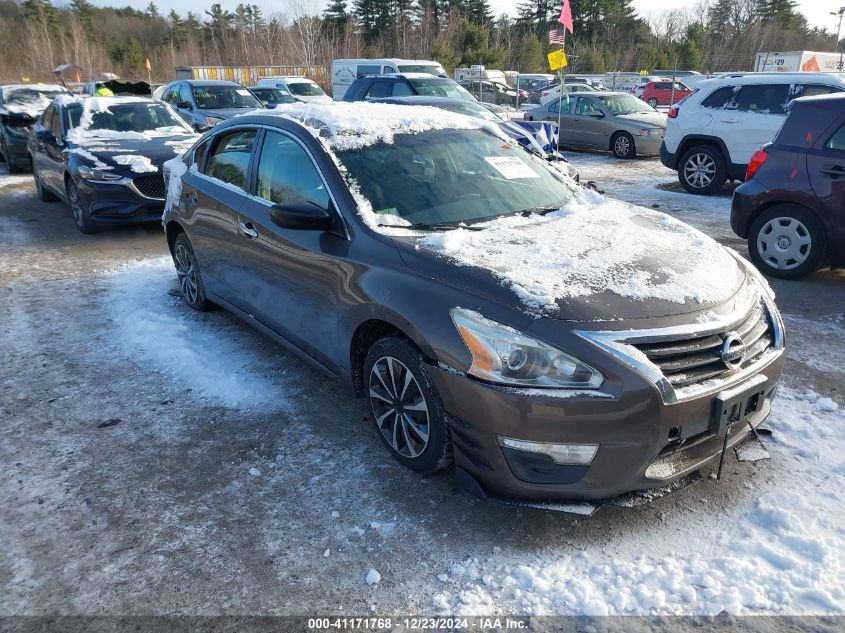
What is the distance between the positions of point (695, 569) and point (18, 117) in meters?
13.6

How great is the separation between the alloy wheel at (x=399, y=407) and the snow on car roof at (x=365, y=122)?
1410 mm

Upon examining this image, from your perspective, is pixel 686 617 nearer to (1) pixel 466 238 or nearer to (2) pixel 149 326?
(1) pixel 466 238

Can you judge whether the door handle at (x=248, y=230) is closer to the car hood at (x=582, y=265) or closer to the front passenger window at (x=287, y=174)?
the front passenger window at (x=287, y=174)

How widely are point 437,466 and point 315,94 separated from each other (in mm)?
20733

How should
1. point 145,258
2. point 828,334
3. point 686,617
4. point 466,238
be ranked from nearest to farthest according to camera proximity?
point 686,617 < point 466,238 < point 828,334 < point 145,258

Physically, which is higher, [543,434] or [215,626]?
[543,434]

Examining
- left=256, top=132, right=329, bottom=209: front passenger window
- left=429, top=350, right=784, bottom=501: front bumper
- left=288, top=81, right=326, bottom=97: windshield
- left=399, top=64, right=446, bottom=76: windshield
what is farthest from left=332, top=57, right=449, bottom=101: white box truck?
left=429, top=350, right=784, bottom=501: front bumper

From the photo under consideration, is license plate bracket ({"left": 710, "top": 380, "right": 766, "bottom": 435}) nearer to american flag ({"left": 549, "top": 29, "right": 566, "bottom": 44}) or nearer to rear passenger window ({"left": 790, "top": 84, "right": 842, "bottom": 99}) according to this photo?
rear passenger window ({"left": 790, "top": 84, "right": 842, "bottom": 99})

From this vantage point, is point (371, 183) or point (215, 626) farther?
point (371, 183)

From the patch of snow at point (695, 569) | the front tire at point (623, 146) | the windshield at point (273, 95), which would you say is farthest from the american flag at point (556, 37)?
the patch of snow at point (695, 569)

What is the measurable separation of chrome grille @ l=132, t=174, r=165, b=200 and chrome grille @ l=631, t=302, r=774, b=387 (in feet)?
23.5

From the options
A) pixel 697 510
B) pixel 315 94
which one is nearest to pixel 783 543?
pixel 697 510

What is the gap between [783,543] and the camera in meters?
2.65

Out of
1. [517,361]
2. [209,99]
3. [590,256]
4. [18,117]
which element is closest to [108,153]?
[18,117]
